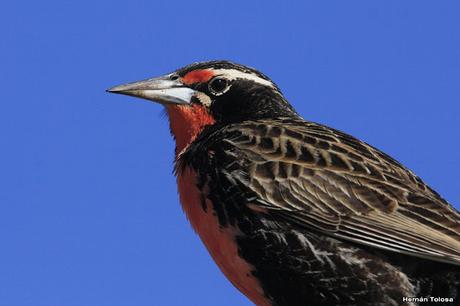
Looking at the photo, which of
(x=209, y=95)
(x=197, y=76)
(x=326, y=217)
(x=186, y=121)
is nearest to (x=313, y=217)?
(x=326, y=217)

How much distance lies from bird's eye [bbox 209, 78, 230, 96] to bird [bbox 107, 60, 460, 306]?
35 centimetres

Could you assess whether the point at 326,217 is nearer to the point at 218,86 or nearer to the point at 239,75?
the point at 218,86

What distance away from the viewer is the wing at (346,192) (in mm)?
5668

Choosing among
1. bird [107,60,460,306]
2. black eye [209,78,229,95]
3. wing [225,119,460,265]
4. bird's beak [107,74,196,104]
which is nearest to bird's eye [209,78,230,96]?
black eye [209,78,229,95]

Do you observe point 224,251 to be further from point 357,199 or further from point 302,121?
point 302,121

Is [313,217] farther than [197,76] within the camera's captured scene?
No

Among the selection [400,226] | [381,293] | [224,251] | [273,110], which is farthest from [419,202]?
[273,110]

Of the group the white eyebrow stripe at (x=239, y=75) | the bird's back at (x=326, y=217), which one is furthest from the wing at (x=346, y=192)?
the white eyebrow stripe at (x=239, y=75)

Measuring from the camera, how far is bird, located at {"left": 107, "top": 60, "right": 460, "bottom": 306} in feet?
18.3

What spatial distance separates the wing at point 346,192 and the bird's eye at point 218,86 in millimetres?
548

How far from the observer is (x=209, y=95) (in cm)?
700

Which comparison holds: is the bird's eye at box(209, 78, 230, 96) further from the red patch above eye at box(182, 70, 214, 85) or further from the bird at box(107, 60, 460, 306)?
the bird at box(107, 60, 460, 306)

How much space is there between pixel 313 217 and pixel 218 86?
1.51 metres

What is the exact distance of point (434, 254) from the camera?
552 centimetres
